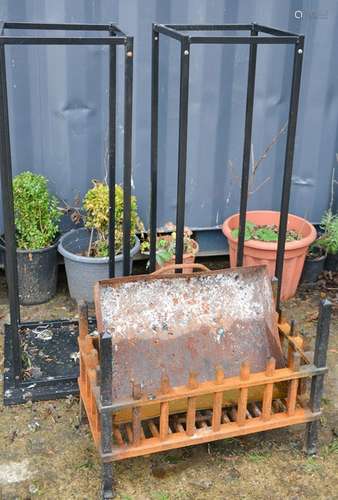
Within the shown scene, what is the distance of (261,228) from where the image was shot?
199 inches

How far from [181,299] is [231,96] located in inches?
79.4

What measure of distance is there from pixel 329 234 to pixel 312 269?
304mm

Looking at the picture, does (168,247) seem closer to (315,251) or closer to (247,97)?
(315,251)

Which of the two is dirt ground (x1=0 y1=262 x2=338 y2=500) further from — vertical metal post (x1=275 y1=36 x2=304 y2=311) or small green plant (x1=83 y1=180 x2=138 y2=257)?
small green plant (x1=83 y1=180 x2=138 y2=257)

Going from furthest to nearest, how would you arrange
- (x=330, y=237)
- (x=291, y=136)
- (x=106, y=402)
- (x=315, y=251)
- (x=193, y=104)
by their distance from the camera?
(x=315, y=251), (x=330, y=237), (x=193, y=104), (x=291, y=136), (x=106, y=402)

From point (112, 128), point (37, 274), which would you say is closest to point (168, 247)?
point (37, 274)

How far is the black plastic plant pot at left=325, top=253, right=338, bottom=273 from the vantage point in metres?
5.39

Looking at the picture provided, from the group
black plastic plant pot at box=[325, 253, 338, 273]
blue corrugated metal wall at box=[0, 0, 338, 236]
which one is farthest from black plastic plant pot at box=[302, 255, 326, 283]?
blue corrugated metal wall at box=[0, 0, 338, 236]

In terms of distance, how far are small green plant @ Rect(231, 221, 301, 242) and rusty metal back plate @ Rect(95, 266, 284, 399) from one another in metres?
1.41

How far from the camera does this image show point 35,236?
15.3ft

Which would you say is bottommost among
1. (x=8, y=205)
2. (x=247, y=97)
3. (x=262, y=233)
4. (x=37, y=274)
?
(x=37, y=274)

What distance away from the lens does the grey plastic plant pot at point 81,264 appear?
4.66m

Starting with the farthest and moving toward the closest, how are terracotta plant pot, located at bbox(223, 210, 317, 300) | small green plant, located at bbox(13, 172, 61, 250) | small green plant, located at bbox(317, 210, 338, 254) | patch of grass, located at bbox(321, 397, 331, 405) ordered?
small green plant, located at bbox(317, 210, 338, 254) → terracotta plant pot, located at bbox(223, 210, 317, 300) → small green plant, located at bbox(13, 172, 61, 250) → patch of grass, located at bbox(321, 397, 331, 405)

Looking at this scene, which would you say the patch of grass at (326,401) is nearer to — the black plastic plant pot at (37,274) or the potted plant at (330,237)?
the potted plant at (330,237)
